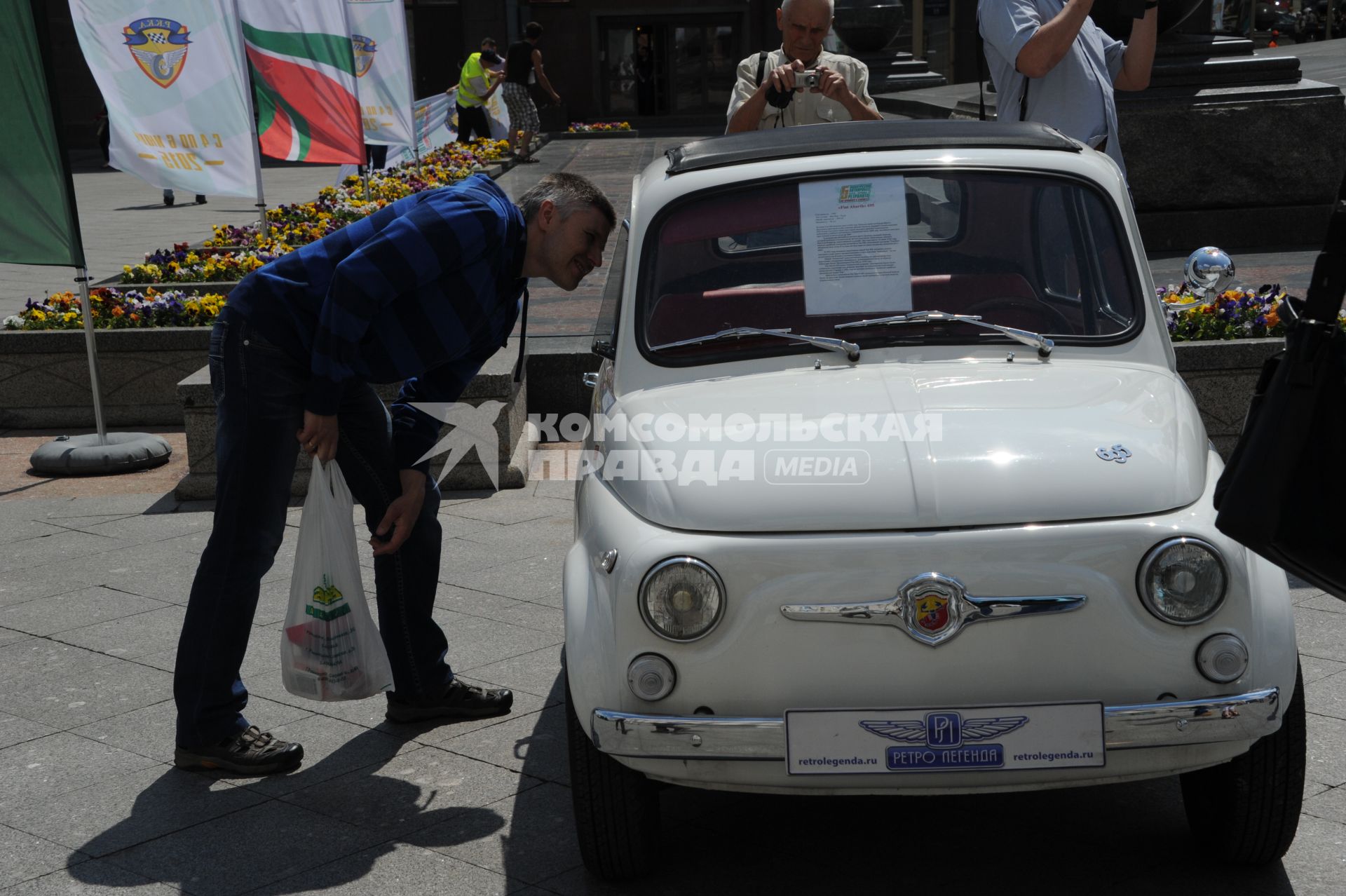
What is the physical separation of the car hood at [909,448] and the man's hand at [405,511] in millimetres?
650

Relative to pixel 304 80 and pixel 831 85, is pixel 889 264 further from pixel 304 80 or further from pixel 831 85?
pixel 304 80

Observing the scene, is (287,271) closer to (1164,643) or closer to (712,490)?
(712,490)

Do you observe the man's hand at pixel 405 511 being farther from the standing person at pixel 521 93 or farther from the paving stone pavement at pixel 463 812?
the standing person at pixel 521 93

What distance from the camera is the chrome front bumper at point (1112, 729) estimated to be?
10.1 ft

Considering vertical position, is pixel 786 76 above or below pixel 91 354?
above

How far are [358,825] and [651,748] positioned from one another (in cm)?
109

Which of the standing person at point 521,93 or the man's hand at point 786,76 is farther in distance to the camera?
the standing person at point 521,93

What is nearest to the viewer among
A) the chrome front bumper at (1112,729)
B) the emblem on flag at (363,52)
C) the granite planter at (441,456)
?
the chrome front bumper at (1112,729)

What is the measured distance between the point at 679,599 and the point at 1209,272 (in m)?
4.47

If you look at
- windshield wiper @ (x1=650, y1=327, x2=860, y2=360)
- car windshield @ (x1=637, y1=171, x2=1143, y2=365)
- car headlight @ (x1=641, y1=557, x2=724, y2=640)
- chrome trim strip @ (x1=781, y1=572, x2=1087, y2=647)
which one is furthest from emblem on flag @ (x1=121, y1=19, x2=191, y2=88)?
chrome trim strip @ (x1=781, y1=572, x2=1087, y2=647)

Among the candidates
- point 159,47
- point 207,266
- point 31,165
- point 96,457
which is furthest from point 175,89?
point 96,457

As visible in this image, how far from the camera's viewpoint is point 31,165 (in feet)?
25.4

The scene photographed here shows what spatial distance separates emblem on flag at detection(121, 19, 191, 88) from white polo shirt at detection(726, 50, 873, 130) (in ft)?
13.3

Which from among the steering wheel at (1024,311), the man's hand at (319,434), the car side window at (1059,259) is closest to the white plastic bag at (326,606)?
the man's hand at (319,434)
